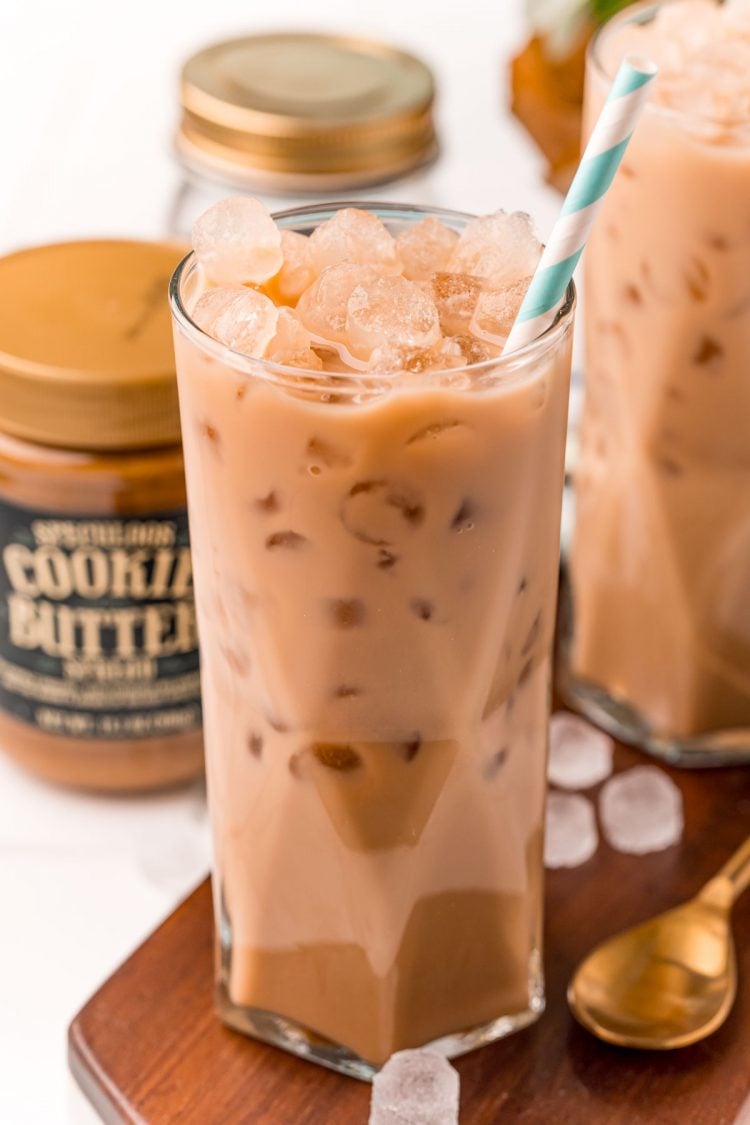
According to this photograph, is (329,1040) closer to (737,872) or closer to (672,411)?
(737,872)

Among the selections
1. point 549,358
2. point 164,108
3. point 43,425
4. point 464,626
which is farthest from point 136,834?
point 164,108

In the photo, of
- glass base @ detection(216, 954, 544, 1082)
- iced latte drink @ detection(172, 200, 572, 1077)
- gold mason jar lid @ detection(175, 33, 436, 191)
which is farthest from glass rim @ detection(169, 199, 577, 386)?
gold mason jar lid @ detection(175, 33, 436, 191)

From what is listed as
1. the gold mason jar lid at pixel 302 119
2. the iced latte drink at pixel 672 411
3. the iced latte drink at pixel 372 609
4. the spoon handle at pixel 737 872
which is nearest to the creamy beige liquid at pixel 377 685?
the iced latte drink at pixel 372 609

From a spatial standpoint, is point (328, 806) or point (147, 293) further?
point (147, 293)

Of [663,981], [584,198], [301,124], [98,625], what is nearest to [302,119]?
[301,124]

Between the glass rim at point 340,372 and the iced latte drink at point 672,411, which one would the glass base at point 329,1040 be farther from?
the glass rim at point 340,372

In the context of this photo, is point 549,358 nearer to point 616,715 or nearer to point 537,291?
point 537,291
